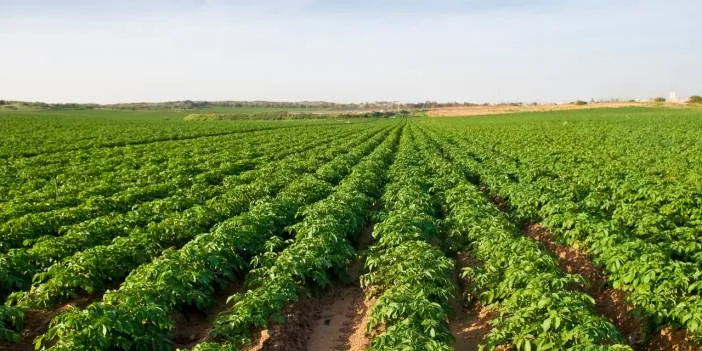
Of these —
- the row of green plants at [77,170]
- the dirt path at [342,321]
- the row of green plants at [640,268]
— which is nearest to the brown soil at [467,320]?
the dirt path at [342,321]

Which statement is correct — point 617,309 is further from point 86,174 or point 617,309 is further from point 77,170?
point 77,170

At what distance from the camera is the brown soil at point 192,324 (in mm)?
7531

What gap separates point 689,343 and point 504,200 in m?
10.3

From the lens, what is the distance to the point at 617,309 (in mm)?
7977

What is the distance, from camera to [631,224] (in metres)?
11.0

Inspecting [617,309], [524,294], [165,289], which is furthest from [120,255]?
[617,309]

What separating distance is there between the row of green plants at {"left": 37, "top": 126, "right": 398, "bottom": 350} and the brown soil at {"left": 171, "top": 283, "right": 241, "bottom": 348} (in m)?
0.19

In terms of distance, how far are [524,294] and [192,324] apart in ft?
17.1

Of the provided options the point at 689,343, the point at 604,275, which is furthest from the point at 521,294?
the point at 604,275

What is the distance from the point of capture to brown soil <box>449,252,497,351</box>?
24.8 feet

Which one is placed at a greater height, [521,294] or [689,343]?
[521,294]

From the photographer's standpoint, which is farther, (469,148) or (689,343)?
(469,148)

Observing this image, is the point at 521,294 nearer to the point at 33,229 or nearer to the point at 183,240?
the point at 183,240

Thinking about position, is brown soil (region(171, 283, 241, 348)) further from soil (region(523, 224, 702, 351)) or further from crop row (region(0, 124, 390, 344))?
soil (region(523, 224, 702, 351))
